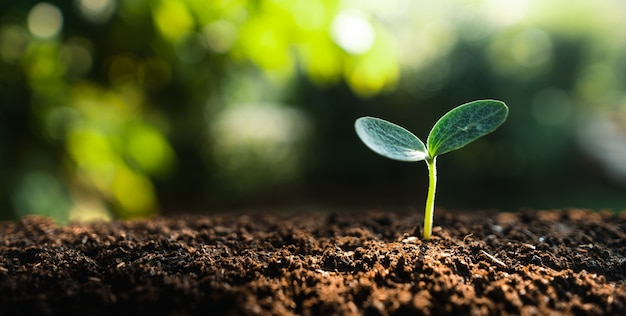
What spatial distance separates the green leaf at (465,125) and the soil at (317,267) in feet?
0.74

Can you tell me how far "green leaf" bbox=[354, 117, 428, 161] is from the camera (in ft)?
3.67

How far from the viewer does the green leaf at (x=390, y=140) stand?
1118mm

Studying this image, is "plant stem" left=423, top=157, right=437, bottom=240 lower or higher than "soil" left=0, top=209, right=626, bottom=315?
higher

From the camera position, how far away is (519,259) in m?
1.13

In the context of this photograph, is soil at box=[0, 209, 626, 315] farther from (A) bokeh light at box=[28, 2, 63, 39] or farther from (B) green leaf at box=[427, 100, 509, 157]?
(A) bokeh light at box=[28, 2, 63, 39]

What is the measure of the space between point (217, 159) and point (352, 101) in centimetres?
138

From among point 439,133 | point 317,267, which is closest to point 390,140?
point 439,133

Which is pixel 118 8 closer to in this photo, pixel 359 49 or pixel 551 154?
pixel 359 49

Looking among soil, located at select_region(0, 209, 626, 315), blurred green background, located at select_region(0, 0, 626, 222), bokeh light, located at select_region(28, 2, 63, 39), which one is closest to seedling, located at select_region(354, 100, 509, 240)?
soil, located at select_region(0, 209, 626, 315)

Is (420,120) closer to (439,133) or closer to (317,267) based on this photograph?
(439,133)

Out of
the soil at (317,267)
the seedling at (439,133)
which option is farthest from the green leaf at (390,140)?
the soil at (317,267)

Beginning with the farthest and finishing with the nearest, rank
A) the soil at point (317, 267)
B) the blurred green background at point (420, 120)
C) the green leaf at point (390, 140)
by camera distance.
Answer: the blurred green background at point (420, 120), the green leaf at point (390, 140), the soil at point (317, 267)

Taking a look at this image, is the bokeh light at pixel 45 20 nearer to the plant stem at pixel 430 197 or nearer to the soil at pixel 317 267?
the soil at pixel 317 267

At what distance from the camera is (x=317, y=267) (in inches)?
42.6
